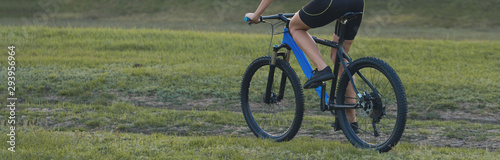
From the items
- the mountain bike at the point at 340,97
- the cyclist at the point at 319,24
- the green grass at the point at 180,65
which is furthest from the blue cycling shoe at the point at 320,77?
the green grass at the point at 180,65

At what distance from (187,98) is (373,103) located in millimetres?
4827

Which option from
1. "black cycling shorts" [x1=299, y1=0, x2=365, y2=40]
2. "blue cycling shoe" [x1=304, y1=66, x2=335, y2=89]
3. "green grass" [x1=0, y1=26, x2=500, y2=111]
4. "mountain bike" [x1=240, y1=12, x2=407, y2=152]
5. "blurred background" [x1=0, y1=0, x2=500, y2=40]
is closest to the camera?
"mountain bike" [x1=240, y1=12, x2=407, y2=152]

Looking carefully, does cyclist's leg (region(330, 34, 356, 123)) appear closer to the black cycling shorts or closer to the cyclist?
the cyclist

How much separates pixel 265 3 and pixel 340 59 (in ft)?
2.92

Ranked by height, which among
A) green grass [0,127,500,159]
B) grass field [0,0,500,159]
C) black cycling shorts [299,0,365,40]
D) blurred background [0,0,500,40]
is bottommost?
green grass [0,127,500,159]

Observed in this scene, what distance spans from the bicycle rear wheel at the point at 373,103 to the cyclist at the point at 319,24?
111 mm

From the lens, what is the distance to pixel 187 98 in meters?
9.31

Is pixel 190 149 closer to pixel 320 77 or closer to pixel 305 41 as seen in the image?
pixel 320 77

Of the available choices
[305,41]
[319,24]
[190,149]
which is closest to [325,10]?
[319,24]

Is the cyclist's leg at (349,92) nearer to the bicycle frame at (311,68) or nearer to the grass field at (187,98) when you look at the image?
the bicycle frame at (311,68)

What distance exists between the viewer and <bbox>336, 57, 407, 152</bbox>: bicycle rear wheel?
4699 millimetres

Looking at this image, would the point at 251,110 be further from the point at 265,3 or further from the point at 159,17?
the point at 159,17

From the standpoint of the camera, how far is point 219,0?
44719 mm

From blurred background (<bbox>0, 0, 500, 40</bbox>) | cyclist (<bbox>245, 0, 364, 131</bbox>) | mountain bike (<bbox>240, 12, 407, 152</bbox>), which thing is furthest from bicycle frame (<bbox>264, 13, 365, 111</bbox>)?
blurred background (<bbox>0, 0, 500, 40</bbox>)
